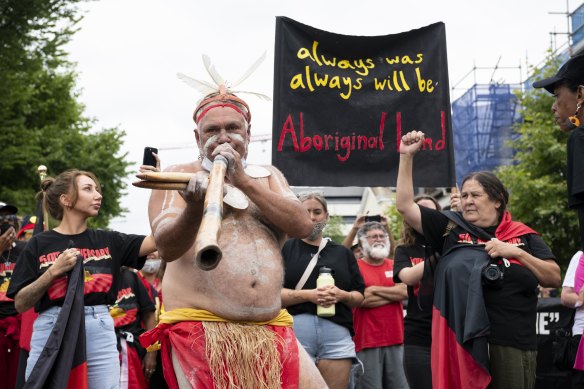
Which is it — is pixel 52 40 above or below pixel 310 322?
above

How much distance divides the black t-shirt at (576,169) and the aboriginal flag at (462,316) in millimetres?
1786

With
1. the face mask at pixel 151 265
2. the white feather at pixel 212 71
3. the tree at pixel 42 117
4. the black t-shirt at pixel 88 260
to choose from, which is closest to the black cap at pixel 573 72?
the white feather at pixel 212 71

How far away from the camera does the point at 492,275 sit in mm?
5355

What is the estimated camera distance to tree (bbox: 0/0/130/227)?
19656mm

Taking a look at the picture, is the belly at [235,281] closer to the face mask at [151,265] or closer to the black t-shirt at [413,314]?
the black t-shirt at [413,314]

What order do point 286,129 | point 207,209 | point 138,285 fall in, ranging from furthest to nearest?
1. point 138,285
2. point 286,129
3. point 207,209

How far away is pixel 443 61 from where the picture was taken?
7.16 m

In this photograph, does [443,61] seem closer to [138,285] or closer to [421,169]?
[421,169]

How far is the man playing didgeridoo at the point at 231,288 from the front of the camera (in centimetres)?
368

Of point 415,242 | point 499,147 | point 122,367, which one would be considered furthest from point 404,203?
point 499,147

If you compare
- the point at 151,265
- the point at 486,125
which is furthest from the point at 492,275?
the point at 486,125

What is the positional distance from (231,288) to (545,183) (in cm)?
2047

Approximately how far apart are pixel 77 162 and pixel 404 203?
77.6ft

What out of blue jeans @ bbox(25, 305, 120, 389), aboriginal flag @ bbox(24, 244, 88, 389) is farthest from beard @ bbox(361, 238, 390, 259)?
aboriginal flag @ bbox(24, 244, 88, 389)
